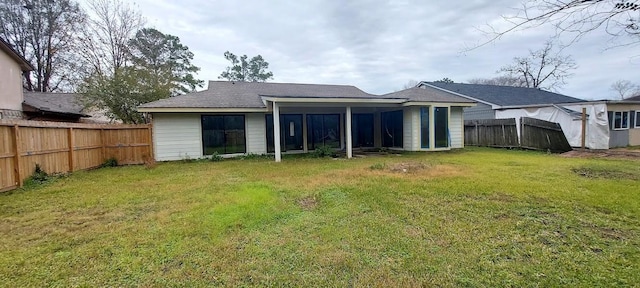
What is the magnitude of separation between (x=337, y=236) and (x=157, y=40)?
24838 mm

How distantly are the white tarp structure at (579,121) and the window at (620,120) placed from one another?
143cm

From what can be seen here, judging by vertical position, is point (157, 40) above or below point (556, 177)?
above

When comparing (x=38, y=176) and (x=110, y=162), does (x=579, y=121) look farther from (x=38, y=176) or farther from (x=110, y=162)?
(x=38, y=176)

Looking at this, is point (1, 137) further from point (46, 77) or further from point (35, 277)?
point (46, 77)

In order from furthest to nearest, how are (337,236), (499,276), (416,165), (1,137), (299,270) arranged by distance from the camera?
1. (416,165)
2. (1,137)
3. (337,236)
4. (299,270)
5. (499,276)

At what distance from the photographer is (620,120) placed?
13602mm

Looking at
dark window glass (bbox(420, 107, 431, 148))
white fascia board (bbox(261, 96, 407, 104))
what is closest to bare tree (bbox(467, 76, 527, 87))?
dark window glass (bbox(420, 107, 431, 148))

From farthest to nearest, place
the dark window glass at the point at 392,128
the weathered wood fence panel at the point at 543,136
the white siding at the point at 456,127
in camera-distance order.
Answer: the dark window glass at the point at 392,128 → the white siding at the point at 456,127 → the weathered wood fence panel at the point at 543,136

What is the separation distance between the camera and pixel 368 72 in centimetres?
2547

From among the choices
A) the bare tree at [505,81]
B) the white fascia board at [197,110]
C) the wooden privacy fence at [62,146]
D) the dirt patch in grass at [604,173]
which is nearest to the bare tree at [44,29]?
the wooden privacy fence at [62,146]

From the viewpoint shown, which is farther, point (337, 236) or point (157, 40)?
point (157, 40)

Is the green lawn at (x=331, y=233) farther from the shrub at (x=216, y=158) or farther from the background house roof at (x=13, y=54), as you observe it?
the background house roof at (x=13, y=54)

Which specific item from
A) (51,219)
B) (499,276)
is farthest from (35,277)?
(499,276)

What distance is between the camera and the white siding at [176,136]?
10.6 meters
